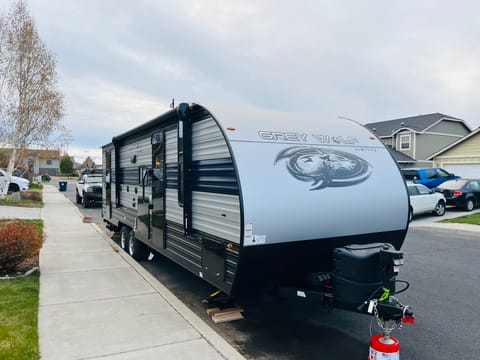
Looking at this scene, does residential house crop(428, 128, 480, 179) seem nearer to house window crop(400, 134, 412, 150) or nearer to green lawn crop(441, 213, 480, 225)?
house window crop(400, 134, 412, 150)

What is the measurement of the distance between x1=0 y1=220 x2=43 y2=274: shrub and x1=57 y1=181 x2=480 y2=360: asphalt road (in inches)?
85.2

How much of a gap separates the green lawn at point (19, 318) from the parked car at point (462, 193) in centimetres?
1589

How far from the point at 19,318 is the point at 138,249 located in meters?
3.36

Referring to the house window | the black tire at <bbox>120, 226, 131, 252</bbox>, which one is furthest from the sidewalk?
the house window

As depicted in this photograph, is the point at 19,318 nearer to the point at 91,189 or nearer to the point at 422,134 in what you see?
the point at 91,189

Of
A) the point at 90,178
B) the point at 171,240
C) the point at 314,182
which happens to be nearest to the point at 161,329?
the point at 171,240

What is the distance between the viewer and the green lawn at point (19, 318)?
381 cm

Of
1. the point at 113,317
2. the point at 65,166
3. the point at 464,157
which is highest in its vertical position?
the point at 65,166

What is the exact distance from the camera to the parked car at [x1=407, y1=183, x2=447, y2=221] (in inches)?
581

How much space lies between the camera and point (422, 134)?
32.6m

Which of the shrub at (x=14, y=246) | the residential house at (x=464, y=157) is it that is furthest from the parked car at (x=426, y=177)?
the shrub at (x=14, y=246)

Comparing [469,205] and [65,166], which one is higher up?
[65,166]

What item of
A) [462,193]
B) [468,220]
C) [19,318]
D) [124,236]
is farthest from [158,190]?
[462,193]

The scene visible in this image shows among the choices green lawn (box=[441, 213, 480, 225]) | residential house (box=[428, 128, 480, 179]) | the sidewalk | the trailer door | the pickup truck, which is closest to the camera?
the sidewalk
